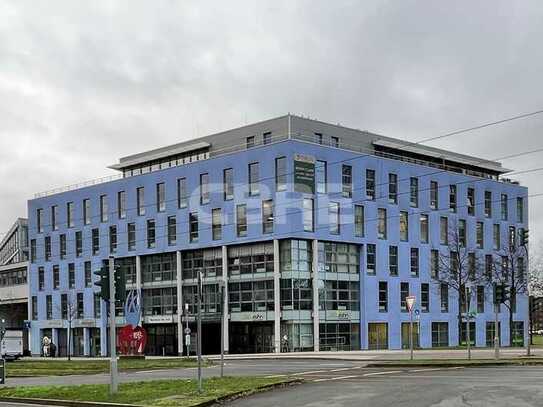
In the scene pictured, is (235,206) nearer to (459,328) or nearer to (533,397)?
(459,328)

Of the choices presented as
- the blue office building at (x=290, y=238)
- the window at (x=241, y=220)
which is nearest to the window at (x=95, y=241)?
the blue office building at (x=290, y=238)

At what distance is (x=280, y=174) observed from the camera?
68438mm

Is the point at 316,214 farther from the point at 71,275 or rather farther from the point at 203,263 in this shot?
the point at 71,275

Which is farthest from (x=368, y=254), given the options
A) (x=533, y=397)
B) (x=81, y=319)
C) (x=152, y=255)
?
(x=533, y=397)

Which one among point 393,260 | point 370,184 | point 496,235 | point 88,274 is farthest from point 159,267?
point 496,235

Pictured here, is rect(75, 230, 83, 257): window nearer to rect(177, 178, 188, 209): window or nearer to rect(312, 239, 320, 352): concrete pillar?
rect(177, 178, 188, 209): window

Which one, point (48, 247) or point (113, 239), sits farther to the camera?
point (48, 247)

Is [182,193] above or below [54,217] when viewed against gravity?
above

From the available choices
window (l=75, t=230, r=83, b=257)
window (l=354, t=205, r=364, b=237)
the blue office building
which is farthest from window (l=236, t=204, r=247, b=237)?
window (l=75, t=230, r=83, b=257)

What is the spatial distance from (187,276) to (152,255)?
19.4 feet

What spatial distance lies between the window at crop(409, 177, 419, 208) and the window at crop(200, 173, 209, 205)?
1946 cm

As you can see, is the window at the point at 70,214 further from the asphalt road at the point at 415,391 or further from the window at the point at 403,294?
the asphalt road at the point at 415,391

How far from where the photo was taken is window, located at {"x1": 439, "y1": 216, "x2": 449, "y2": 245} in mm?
80625

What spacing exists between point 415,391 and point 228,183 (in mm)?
53342
